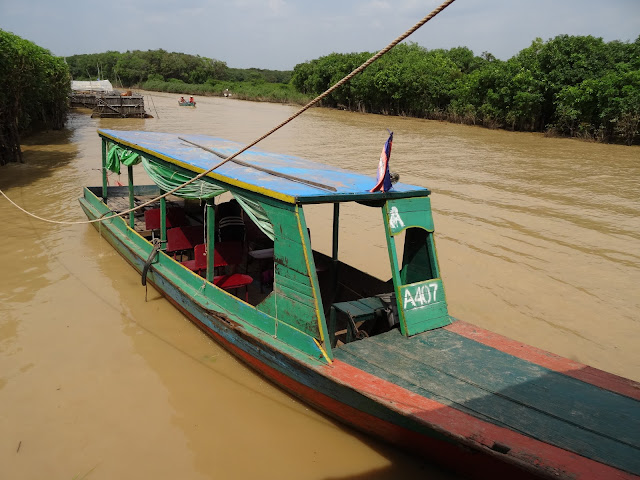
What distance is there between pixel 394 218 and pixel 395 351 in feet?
3.78

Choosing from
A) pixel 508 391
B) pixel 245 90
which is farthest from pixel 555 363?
pixel 245 90

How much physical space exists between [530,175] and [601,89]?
9763 millimetres

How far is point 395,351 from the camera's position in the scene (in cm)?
384

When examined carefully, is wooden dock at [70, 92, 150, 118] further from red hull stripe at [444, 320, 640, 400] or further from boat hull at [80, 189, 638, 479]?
red hull stripe at [444, 320, 640, 400]

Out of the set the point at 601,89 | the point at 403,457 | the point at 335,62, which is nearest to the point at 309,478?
the point at 403,457

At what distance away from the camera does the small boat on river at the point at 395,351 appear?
2848 millimetres

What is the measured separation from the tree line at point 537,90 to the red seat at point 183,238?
2060 cm

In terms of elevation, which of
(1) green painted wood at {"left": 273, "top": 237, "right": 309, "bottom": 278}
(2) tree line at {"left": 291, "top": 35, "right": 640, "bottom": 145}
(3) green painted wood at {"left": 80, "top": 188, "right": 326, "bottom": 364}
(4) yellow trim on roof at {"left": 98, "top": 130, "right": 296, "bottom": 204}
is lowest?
(3) green painted wood at {"left": 80, "top": 188, "right": 326, "bottom": 364}

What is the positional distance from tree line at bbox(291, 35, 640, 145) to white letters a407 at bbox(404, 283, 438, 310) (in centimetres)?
2043

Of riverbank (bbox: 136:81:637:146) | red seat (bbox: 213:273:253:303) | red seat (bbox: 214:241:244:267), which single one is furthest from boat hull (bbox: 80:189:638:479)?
riverbank (bbox: 136:81:637:146)

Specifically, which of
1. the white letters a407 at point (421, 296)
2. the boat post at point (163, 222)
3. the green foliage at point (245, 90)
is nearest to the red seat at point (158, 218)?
the boat post at point (163, 222)

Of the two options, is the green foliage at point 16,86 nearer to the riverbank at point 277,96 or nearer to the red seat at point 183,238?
the red seat at point 183,238

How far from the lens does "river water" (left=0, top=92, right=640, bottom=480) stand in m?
3.77

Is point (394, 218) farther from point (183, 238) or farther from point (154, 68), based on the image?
point (154, 68)
